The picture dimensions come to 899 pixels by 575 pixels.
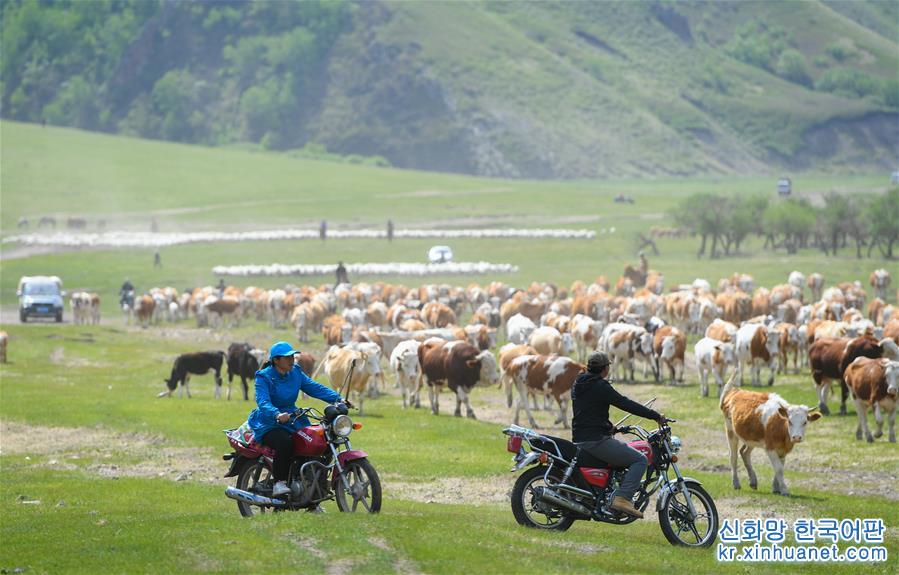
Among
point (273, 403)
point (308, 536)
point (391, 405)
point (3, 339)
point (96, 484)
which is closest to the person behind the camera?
point (308, 536)

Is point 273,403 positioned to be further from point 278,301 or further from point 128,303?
point 128,303

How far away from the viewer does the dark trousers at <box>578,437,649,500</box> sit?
14750 mm

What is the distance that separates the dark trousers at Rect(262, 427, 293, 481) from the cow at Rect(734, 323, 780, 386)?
20.0 metres

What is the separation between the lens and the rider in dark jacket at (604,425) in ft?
48.3

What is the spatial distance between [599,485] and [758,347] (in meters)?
19.7

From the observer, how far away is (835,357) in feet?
94.1

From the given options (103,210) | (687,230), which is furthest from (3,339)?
(103,210)

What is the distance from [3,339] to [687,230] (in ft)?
200

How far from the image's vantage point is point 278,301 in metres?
55.8

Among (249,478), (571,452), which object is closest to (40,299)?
(249,478)

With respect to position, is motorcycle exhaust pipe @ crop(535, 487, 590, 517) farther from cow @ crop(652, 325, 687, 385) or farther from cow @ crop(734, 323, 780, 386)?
cow @ crop(652, 325, 687, 385)

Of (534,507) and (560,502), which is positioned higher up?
(560,502)

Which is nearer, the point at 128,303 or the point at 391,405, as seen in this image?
the point at 391,405

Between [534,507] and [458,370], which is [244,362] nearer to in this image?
[458,370]
